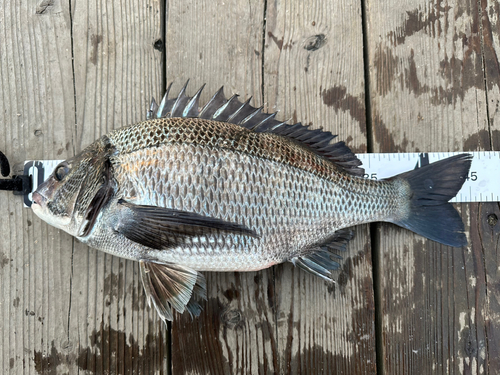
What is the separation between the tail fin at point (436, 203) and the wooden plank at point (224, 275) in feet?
2.52

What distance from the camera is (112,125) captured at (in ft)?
5.75

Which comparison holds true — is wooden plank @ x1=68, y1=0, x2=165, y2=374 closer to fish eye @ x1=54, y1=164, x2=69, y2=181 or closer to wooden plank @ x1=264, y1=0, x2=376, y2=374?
fish eye @ x1=54, y1=164, x2=69, y2=181

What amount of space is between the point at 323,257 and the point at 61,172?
48.2 inches

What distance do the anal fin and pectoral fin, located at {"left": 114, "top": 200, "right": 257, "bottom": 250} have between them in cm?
32

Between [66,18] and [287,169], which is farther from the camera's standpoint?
[66,18]

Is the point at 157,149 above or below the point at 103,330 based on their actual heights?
above

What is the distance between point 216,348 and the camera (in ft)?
5.41

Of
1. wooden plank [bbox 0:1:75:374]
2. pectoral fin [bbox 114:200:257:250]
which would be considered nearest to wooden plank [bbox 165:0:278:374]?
pectoral fin [bbox 114:200:257:250]

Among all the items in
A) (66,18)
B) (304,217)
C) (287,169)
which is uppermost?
(66,18)

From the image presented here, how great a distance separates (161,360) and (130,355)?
15 cm

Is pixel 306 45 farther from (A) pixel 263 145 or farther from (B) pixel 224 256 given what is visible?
(B) pixel 224 256

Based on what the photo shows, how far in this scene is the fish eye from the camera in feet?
4.76

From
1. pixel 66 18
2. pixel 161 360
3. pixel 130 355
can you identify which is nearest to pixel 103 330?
pixel 130 355

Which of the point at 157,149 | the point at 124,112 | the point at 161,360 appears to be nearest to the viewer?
the point at 157,149
